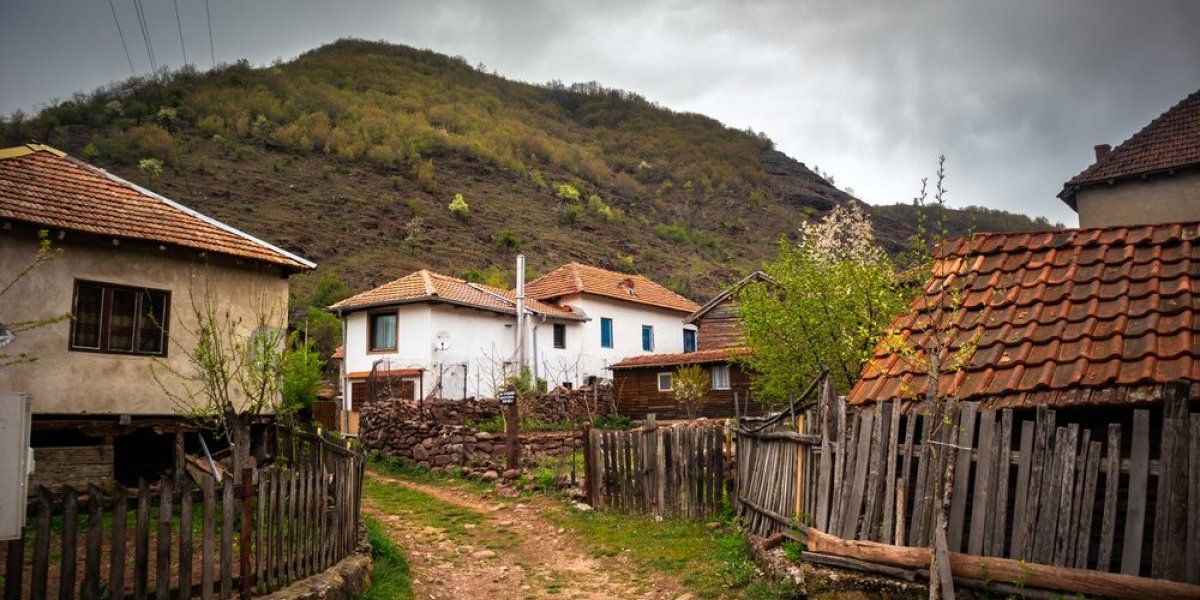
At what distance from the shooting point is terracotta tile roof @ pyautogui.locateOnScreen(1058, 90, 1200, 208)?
21.3m

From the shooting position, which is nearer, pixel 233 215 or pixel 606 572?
pixel 606 572

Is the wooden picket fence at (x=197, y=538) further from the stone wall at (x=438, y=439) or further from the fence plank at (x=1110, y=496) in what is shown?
the stone wall at (x=438, y=439)

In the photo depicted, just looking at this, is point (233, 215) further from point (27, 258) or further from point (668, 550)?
point (668, 550)

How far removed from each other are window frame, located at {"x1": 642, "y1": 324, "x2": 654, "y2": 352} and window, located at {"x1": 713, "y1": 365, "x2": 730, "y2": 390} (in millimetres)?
6595

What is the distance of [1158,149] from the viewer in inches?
867

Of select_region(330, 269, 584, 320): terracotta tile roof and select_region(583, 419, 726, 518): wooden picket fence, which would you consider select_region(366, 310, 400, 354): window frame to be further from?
select_region(583, 419, 726, 518): wooden picket fence

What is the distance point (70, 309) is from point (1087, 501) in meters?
15.0

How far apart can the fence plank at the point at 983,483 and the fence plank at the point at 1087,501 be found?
2.17 ft

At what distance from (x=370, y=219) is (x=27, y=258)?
154 feet

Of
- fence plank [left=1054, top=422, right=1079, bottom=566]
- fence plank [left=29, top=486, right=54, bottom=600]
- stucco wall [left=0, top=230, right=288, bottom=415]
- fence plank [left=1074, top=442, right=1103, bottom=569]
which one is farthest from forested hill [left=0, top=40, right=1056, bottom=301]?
fence plank [left=1074, top=442, right=1103, bottom=569]

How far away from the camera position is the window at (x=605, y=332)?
39094mm

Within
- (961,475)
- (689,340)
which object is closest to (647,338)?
(689,340)

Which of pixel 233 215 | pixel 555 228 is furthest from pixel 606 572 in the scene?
pixel 555 228

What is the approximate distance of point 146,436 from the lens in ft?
52.3
